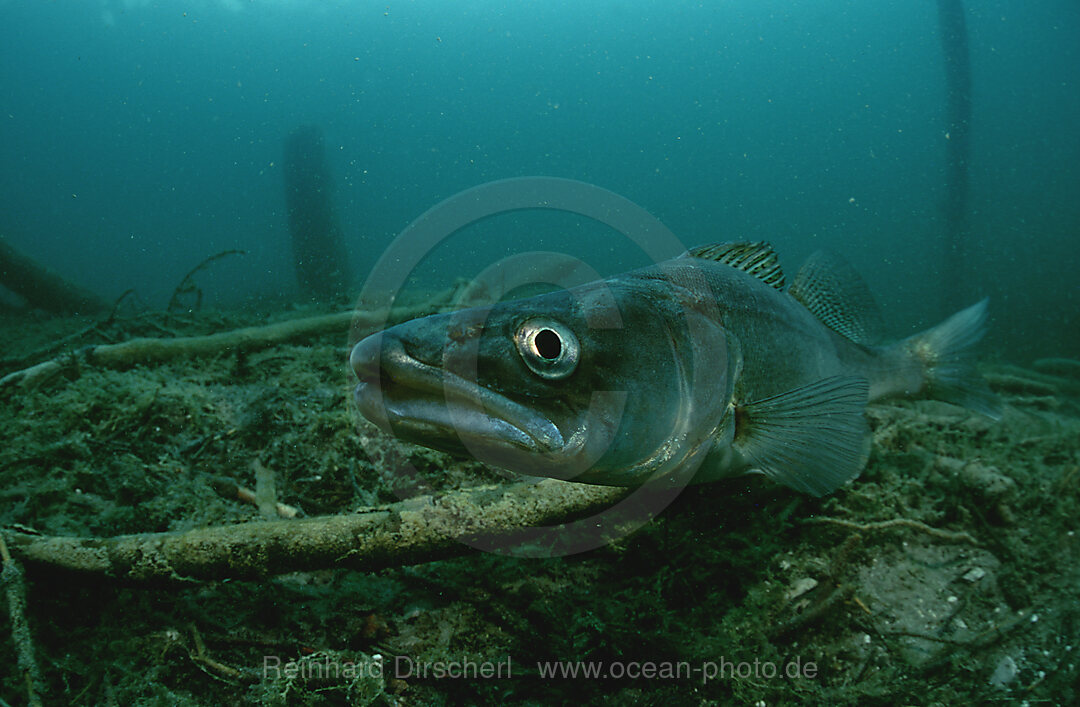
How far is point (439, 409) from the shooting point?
1663 millimetres

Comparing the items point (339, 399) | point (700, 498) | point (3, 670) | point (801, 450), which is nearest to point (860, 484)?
point (700, 498)

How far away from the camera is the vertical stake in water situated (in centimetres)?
2467

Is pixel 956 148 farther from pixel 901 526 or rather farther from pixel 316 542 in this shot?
pixel 316 542

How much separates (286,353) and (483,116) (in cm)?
12697

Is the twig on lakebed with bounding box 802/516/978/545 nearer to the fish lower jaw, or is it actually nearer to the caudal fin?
the caudal fin

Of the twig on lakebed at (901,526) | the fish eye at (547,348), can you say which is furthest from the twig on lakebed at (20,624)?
the twig on lakebed at (901,526)

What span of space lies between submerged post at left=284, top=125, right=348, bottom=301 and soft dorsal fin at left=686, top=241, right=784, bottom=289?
14.5 meters

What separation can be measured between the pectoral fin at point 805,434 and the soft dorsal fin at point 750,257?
914mm

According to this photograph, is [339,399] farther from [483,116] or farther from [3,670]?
[483,116]

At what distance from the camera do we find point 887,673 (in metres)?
2.36

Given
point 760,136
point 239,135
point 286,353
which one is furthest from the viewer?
point 760,136

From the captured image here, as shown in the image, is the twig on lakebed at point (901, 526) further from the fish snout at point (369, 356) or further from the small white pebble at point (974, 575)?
the fish snout at point (369, 356)

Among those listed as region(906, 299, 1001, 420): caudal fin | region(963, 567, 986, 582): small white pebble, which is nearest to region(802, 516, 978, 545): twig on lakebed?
region(963, 567, 986, 582): small white pebble

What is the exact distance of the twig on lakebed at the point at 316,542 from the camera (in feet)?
6.73
